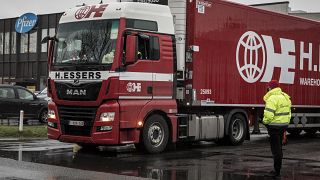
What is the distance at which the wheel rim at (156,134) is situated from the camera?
13.5 m

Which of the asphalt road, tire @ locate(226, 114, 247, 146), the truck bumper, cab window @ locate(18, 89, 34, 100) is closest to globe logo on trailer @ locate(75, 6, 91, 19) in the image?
the truck bumper

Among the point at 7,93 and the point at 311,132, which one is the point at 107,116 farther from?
the point at 7,93

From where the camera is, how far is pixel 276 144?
35.0ft

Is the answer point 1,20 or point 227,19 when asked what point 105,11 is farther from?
point 1,20

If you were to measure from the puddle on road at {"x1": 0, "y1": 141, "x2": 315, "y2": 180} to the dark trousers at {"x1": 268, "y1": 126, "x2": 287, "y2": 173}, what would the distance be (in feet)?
0.91

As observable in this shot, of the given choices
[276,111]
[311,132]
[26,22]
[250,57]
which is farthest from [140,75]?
[26,22]

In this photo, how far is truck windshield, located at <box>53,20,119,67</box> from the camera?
12836 mm

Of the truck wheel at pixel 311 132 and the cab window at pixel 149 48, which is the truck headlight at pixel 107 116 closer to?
the cab window at pixel 149 48

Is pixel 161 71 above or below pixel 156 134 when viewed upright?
above

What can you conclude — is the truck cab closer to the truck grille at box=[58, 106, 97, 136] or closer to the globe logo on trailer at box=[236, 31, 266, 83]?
the truck grille at box=[58, 106, 97, 136]

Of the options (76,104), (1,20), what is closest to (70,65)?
(76,104)

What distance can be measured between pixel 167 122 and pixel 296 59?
19.4ft

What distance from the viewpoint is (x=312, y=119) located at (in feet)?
63.0

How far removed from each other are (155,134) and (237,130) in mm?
3598
